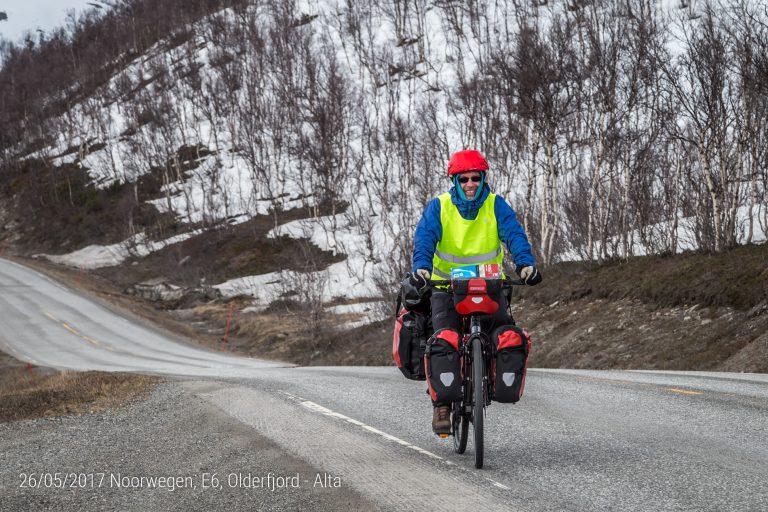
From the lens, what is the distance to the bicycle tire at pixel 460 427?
244 inches

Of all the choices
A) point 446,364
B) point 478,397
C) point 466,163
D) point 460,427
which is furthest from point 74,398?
point 466,163

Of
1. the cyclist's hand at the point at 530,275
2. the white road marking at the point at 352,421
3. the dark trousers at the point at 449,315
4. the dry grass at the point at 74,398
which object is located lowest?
the dry grass at the point at 74,398

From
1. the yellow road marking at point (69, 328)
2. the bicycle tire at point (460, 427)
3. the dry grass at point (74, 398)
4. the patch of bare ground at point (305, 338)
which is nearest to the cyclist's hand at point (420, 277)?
the bicycle tire at point (460, 427)

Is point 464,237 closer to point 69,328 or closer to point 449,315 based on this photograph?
point 449,315

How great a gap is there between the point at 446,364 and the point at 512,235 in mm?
1118

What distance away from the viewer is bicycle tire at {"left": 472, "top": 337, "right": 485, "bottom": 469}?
18.9 feet

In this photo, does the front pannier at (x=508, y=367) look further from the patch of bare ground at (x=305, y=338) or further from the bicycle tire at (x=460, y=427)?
the patch of bare ground at (x=305, y=338)

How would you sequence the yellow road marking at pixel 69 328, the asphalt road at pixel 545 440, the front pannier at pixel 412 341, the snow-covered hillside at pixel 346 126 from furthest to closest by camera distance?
1. the snow-covered hillside at pixel 346 126
2. the yellow road marking at pixel 69 328
3. the front pannier at pixel 412 341
4. the asphalt road at pixel 545 440

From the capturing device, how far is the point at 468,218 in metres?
6.22

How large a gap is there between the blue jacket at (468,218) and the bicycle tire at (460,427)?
1093mm

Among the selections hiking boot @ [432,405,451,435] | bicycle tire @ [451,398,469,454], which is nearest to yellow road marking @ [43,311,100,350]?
bicycle tire @ [451,398,469,454]

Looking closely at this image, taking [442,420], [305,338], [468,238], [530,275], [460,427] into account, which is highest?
[468,238]

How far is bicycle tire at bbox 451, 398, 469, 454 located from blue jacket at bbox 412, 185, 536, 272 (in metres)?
1.09

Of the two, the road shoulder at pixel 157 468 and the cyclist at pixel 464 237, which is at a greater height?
the cyclist at pixel 464 237
